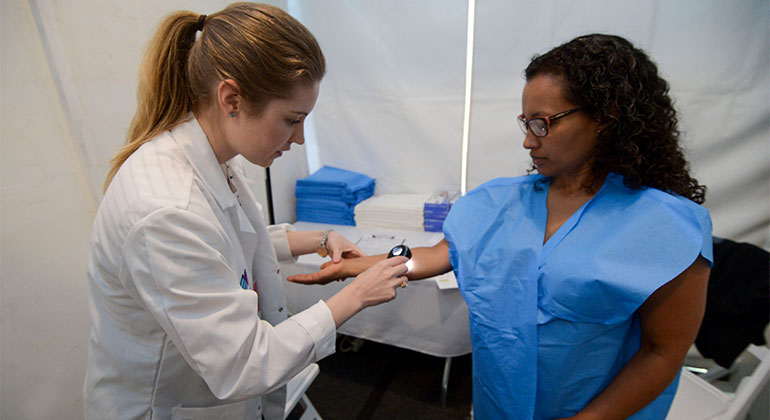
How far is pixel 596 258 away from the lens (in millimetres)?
794

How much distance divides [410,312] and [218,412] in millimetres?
992

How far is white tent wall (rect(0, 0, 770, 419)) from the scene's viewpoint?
1.07 m

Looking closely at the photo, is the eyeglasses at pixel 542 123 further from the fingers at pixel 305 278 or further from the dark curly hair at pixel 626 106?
the fingers at pixel 305 278

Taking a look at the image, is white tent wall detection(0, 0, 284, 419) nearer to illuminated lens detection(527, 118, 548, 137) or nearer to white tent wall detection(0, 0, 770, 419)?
white tent wall detection(0, 0, 770, 419)

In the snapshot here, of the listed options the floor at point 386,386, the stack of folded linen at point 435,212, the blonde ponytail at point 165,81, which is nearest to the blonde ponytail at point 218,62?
the blonde ponytail at point 165,81

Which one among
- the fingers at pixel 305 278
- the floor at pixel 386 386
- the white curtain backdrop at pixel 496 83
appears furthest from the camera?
the floor at pixel 386 386

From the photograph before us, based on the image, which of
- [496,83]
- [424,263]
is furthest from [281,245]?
[496,83]

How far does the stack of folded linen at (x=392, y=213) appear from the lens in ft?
6.57

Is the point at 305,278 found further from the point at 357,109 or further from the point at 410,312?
the point at 357,109

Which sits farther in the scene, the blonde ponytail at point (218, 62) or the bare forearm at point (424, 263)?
the bare forearm at point (424, 263)

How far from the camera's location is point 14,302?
1062 mm

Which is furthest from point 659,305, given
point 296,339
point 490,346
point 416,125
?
point 416,125

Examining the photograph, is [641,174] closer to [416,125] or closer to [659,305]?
[659,305]

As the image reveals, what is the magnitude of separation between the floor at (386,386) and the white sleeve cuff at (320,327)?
108cm
